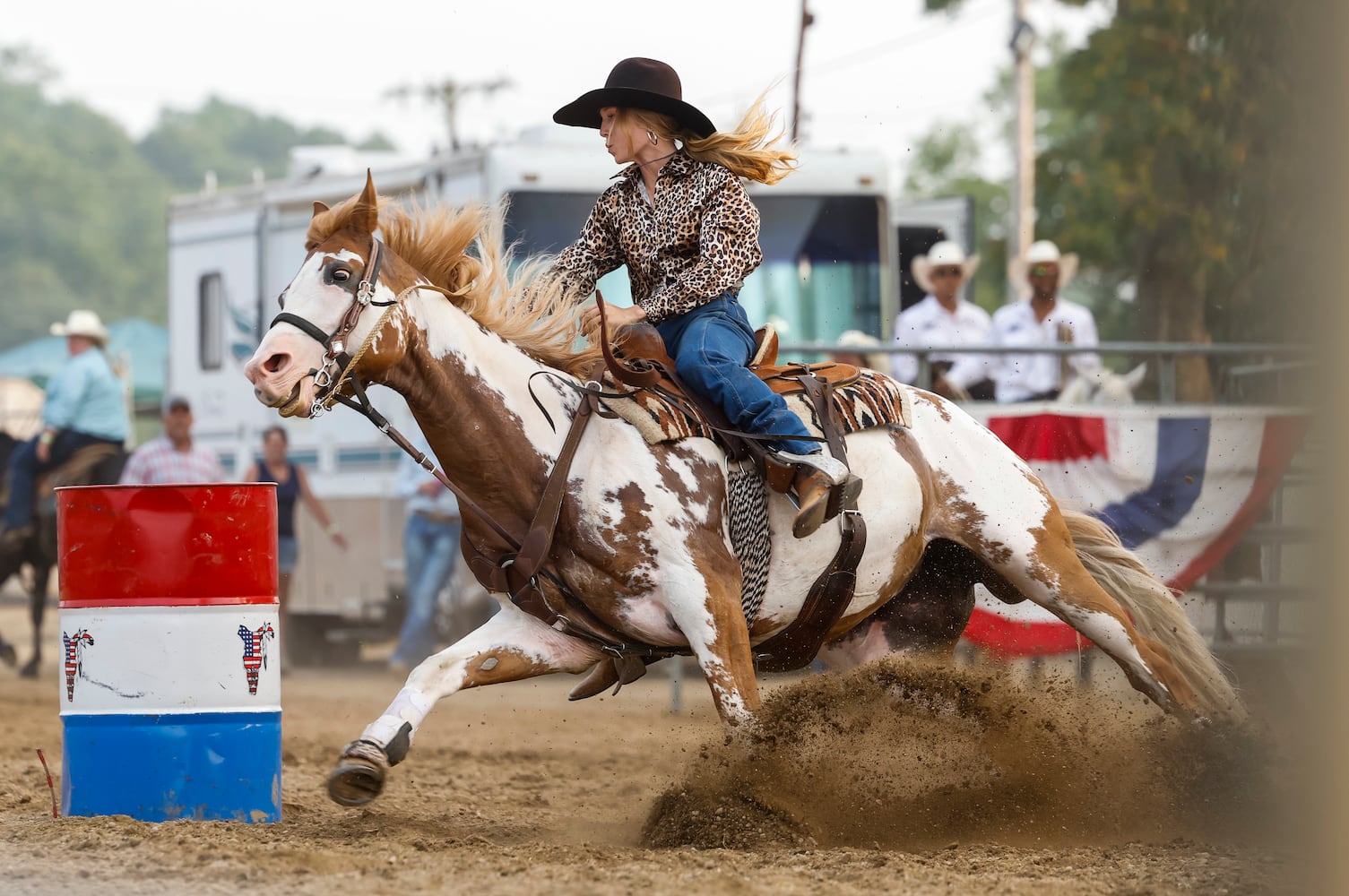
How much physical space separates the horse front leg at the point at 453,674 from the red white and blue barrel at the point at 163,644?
464 mm

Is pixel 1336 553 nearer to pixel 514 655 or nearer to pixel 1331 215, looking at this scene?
pixel 1331 215

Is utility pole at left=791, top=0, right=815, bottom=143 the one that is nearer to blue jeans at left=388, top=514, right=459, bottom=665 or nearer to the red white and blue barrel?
blue jeans at left=388, top=514, right=459, bottom=665

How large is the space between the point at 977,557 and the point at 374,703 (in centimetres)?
597

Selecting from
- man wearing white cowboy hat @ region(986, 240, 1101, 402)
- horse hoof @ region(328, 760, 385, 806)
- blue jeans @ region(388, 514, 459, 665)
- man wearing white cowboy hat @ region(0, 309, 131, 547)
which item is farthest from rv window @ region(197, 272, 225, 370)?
horse hoof @ region(328, 760, 385, 806)

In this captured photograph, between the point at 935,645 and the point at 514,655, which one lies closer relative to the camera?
the point at 514,655

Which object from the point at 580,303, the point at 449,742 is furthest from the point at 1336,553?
the point at 449,742

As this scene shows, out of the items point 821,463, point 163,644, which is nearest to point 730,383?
point 821,463

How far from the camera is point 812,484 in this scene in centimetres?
474

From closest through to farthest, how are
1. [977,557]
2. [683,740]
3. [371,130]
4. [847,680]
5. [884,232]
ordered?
[847,680] < [977,557] < [683,740] < [884,232] < [371,130]

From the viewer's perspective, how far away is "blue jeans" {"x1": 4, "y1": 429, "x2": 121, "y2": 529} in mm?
12719

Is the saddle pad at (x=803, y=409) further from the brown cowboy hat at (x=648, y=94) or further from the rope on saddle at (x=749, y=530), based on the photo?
the brown cowboy hat at (x=648, y=94)

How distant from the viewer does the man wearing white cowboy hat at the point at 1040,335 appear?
944 centimetres

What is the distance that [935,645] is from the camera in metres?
5.82

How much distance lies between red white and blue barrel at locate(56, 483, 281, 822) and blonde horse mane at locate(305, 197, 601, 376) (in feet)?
2.75
